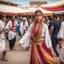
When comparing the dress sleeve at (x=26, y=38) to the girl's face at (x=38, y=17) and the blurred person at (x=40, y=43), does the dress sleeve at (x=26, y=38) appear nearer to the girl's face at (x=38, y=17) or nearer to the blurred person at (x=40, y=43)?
the blurred person at (x=40, y=43)

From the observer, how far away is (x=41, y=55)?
21.8 feet

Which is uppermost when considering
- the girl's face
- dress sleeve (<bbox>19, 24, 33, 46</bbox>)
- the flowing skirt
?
the girl's face

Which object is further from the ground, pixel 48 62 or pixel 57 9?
pixel 57 9

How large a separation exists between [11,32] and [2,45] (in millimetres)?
4142

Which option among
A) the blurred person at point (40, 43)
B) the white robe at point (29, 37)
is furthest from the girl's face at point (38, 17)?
the white robe at point (29, 37)

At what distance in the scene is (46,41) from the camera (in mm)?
6609

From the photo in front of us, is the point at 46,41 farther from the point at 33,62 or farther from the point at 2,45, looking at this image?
the point at 2,45

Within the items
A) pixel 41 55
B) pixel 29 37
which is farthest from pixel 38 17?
pixel 41 55

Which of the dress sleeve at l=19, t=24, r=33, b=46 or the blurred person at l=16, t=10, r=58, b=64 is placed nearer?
the blurred person at l=16, t=10, r=58, b=64

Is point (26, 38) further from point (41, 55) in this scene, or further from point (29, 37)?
point (41, 55)

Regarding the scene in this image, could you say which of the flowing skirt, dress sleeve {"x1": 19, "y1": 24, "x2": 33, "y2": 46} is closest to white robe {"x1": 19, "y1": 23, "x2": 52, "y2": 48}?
dress sleeve {"x1": 19, "y1": 24, "x2": 33, "y2": 46}

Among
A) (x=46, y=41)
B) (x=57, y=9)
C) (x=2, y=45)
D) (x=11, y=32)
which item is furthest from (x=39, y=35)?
(x=57, y=9)

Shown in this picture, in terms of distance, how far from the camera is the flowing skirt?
21.5 feet

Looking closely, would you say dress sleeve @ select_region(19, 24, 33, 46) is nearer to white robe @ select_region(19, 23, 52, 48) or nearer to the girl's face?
white robe @ select_region(19, 23, 52, 48)
